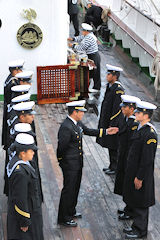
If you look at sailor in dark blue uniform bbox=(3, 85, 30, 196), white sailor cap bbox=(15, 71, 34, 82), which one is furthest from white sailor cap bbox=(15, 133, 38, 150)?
white sailor cap bbox=(15, 71, 34, 82)

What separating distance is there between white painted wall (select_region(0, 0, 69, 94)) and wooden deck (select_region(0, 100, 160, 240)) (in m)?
2.04

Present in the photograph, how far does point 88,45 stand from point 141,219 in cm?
619

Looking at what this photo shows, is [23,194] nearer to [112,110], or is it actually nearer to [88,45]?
[112,110]

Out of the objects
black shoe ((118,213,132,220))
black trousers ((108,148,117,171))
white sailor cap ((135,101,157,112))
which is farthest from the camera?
black trousers ((108,148,117,171))

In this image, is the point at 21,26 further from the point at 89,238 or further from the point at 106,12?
the point at 106,12

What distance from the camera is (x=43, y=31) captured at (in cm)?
985

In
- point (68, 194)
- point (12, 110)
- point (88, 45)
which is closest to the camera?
point (68, 194)

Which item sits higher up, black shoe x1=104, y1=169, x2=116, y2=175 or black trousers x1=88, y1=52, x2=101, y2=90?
black trousers x1=88, y1=52, x2=101, y2=90

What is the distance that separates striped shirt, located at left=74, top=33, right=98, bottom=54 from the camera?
1091 centimetres

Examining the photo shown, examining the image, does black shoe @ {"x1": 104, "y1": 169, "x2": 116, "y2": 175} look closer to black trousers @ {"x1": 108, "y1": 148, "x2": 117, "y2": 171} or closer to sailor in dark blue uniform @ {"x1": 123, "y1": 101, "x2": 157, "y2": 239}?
black trousers @ {"x1": 108, "y1": 148, "x2": 117, "y2": 171}

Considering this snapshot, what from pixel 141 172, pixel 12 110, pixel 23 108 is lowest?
pixel 141 172

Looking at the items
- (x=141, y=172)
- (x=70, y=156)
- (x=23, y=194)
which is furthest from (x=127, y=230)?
(x=23, y=194)

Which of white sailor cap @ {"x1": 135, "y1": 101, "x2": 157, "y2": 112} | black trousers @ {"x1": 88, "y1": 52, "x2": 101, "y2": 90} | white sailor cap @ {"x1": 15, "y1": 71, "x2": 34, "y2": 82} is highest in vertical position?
white sailor cap @ {"x1": 135, "y1": 101, "x2": 157, "y2": 112}

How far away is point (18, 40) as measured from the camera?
9758 millimetres
